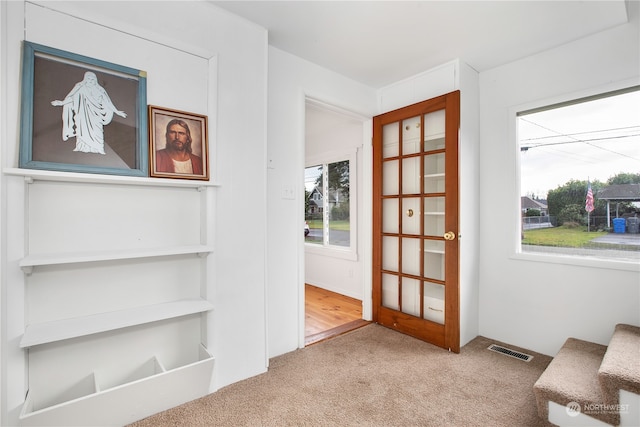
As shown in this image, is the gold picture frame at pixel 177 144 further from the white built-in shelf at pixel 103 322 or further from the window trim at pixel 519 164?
the window trim at pixel 519 164

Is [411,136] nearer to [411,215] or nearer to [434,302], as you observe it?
[411,215]

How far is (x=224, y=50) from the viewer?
6.42 ft

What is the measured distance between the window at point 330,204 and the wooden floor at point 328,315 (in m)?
0.75

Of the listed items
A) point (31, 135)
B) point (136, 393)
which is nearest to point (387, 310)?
point (136, 393)

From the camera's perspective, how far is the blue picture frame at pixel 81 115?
136 centimetres

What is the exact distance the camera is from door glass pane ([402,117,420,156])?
2809mm

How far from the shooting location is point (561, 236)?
240 centimetres

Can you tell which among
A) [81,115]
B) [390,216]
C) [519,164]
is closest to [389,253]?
[390,216]

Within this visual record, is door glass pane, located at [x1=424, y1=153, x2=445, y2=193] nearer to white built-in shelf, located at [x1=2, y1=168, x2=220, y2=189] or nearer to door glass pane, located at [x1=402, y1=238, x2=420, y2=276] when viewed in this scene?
door glass pane, located at [x1=402, y1=238, x2=420, y2=276]

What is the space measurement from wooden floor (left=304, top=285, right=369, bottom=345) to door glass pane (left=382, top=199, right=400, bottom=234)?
99cm

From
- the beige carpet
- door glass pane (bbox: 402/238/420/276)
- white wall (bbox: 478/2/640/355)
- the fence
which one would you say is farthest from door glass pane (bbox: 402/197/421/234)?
the beige carpet

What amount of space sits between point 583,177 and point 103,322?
3282 millimetres

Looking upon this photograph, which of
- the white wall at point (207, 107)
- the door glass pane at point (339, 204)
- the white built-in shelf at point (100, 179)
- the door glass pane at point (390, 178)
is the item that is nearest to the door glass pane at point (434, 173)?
the door glass pane at point (390, 178)

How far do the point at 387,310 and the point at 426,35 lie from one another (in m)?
2.38
